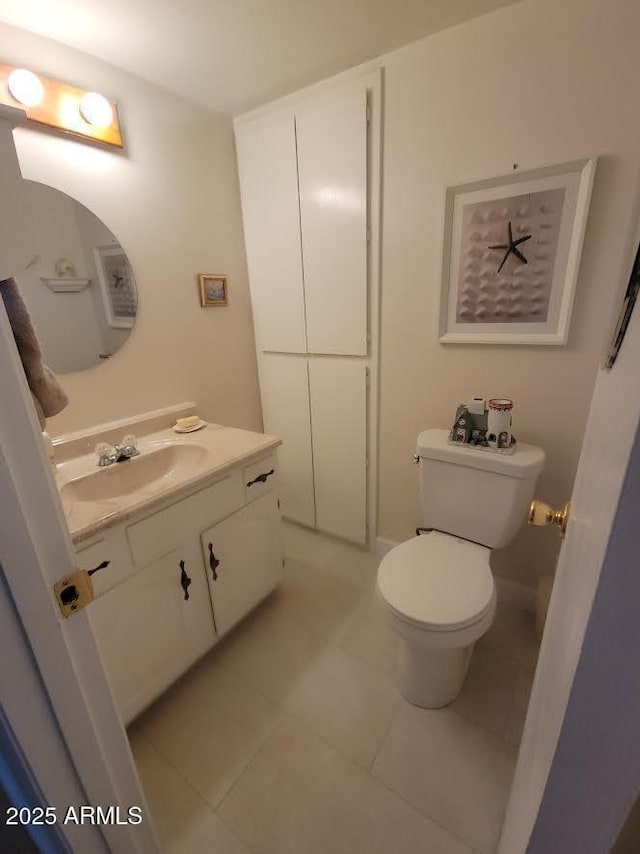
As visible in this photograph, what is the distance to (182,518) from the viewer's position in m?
1.23

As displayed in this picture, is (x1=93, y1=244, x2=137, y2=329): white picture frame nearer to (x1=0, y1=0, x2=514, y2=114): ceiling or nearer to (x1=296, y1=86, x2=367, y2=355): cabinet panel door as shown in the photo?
(x1=0, y1=0, x2=514, y2=114): ceiling

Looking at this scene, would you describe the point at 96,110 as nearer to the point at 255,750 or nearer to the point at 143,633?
the point at 143,633

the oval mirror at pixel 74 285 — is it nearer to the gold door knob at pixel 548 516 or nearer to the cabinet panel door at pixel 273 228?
the cabinet panel door at pixel 273 228

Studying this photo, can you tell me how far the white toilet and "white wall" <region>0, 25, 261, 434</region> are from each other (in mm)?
1167

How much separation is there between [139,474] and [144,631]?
0.56 metres

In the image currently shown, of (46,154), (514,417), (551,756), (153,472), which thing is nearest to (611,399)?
(551,756)

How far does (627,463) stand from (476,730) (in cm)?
141

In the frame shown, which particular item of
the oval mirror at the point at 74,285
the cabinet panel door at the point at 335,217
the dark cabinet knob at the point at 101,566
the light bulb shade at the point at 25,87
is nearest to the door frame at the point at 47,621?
the dark cabinet knob at the point at 101,566

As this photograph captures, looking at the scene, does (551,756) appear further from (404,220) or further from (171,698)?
(404,220)

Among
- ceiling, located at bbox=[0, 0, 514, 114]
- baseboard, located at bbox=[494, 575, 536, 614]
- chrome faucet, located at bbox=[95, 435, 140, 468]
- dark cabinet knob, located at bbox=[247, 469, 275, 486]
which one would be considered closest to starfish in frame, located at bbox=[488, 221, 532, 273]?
ceiling, located at bbox=[0, 0, 514, 114]

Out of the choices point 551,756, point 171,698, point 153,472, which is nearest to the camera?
point 551,756

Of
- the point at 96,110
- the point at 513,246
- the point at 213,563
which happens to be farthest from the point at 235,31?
the point at 213,563

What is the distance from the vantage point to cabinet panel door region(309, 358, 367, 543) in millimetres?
1844

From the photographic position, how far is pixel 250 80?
150 cm
